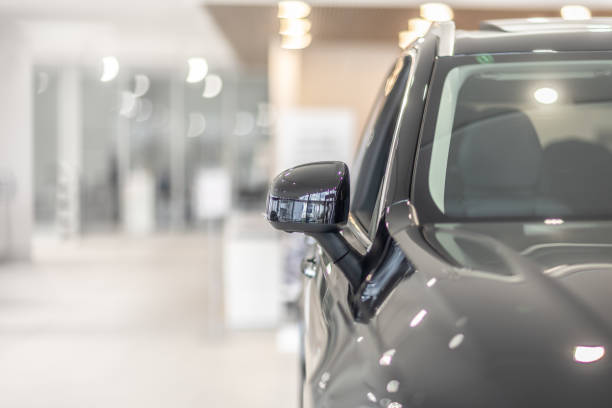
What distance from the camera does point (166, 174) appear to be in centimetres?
1670

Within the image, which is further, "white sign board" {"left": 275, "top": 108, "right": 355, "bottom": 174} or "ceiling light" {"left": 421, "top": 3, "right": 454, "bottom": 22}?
"ceiling light" {"left": 421, "top": 3, "right": 454, "bottom": 22}

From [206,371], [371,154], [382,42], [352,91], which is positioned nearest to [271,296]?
[206,371]

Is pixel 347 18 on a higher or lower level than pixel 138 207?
higher

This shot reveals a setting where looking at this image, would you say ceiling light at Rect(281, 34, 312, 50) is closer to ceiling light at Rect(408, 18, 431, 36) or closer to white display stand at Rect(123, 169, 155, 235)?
ceiling light at Rect(408, 18, 431, 36)

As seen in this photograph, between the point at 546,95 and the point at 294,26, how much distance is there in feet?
20.4

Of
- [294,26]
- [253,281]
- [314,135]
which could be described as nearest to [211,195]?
[253,281]

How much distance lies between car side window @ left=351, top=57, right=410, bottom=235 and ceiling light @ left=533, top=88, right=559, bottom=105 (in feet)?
0.98

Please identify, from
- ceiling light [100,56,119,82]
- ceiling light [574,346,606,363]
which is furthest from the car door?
ceiling light [100,56,119,82]

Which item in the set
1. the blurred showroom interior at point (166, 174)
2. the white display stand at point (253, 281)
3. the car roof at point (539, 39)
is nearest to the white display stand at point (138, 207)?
the blurred showroom interior at point (166, 174)

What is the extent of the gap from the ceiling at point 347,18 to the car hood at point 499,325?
5.89 metres

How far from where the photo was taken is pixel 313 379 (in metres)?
1.12

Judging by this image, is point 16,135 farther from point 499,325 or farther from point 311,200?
point 499,325

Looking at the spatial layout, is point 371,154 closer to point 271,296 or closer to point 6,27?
point 271,296

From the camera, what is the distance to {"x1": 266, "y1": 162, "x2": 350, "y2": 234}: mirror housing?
4.31 feet
